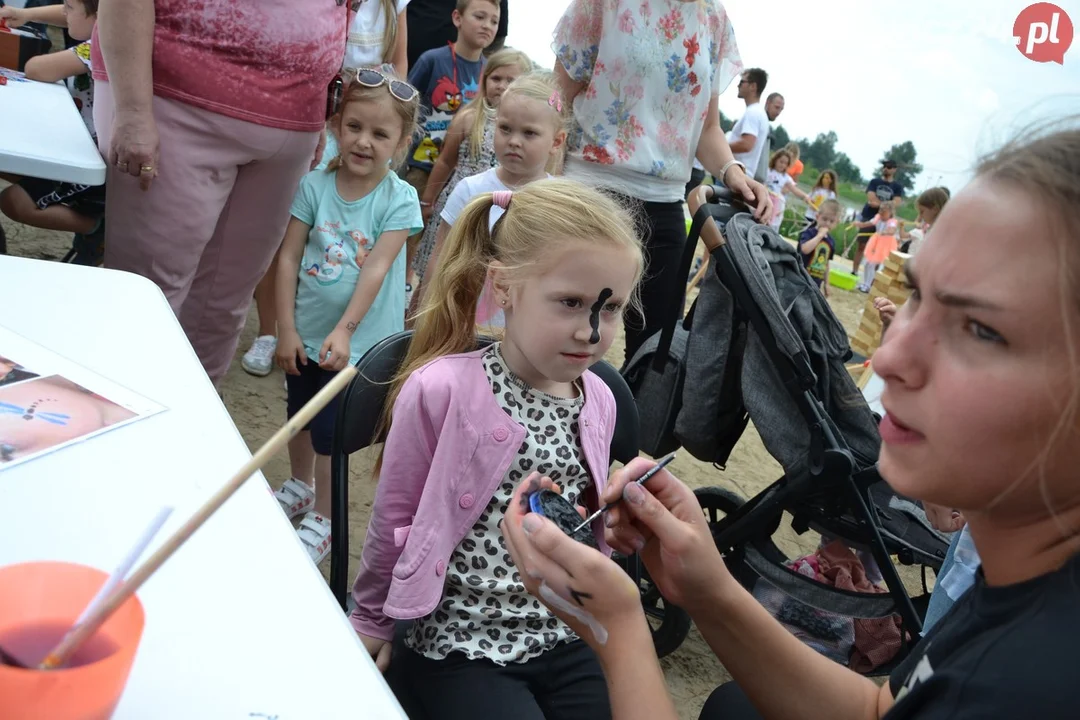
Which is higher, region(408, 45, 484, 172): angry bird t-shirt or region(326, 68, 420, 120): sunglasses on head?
A: region(326, 68, 420, 120): sunglasses on head

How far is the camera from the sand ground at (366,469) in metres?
2.33

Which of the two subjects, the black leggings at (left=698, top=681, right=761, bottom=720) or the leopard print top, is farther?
the leopard print top

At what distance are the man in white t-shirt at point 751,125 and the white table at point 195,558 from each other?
566cm

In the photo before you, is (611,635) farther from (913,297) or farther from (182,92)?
(182,92)

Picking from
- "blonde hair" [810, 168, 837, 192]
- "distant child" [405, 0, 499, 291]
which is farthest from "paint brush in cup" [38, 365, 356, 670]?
"blonde hair" [810, 168, 837, 192]

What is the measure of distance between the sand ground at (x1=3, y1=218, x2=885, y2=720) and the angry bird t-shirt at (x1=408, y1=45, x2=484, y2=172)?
1147mm

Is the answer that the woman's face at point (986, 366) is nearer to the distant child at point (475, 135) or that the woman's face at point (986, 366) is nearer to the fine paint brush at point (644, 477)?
the fine paint brush at point (644, 477)

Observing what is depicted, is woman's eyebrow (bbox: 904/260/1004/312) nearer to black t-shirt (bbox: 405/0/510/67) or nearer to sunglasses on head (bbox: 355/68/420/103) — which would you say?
sunglasses on head (bbox: 355/68/420/103)

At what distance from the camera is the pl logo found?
10.6 ft

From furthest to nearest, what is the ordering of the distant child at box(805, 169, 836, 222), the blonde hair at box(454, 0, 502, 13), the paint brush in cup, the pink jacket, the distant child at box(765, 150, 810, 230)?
the distant child at box(805, 169, 836, 222) → the distant child at box(765, 150, 810, 230) → the blonde hair at box(454, 0, 502, 13) → the pink jacket → the paint brush in cup

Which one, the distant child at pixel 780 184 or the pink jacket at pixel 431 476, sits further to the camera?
the distant child at pixel 780 184

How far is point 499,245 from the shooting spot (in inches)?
61.9

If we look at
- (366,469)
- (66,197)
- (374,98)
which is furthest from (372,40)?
(366,469)

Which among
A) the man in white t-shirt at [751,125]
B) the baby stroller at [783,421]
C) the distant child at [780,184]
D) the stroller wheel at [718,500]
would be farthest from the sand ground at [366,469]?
the distant child at [780,184]
